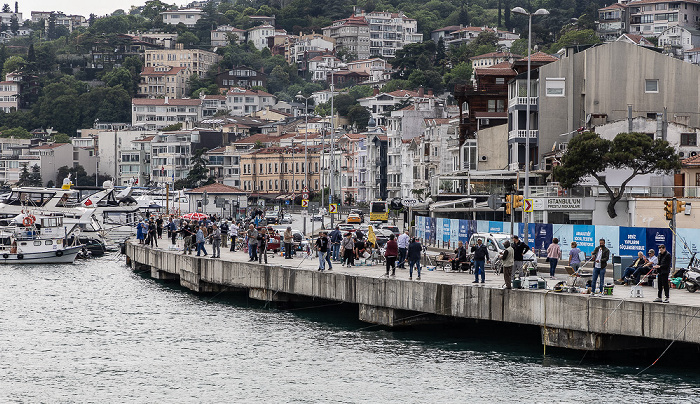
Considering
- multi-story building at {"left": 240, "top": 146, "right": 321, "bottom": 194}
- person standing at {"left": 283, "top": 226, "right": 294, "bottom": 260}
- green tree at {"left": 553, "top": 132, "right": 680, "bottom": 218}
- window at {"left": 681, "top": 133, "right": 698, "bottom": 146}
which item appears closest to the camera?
person standing at {"left": 283, "top": 226, "right": 294, "bottom": 260}

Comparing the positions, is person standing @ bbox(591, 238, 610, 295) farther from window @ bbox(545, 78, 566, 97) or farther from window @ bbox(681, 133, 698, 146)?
window @ bbox(545, 78, 566, 97)

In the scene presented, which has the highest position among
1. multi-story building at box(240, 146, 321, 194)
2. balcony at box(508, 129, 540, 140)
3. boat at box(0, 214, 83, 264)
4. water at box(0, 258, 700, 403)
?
balcony at box(508, 129, 540, 140)

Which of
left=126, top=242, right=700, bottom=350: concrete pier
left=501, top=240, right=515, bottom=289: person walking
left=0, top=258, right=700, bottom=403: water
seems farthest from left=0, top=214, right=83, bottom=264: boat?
left=501, top=240, right=515, bottom=289: person walking

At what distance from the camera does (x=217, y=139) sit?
190625 mm

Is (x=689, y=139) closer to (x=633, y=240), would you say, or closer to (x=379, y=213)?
(x=633, y=240)

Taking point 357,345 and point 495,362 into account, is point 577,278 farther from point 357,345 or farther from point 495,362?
point 357,345

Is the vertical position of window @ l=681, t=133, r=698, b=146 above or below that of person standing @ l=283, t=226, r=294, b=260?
above

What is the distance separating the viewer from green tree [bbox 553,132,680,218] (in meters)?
59.5

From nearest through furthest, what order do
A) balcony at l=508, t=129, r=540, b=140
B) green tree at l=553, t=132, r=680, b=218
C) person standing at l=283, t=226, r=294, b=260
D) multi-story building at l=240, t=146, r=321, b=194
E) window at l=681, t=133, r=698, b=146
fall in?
person standing at l=283, t=226, r=294, b=260, green tree at l=553, t=132, r=680, b=218, window at l=681, t=133, r=698, b=146, balcony at l=508, t=129, r=540, b=140, multi-story building at l=240, t=146, r=321, b=194

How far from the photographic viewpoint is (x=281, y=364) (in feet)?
110

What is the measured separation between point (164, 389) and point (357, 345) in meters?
7.46

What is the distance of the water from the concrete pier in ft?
2.43

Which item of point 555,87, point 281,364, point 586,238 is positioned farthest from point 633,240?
point 555,87

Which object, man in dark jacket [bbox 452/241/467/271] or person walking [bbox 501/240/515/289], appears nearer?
person walking [bbox 501/240/515/289]
